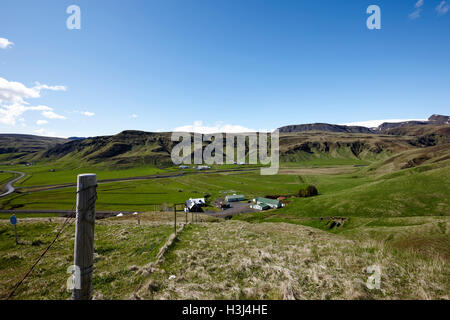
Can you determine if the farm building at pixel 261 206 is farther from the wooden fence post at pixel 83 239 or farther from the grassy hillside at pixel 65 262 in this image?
the wooden fence post at pixel 83 239

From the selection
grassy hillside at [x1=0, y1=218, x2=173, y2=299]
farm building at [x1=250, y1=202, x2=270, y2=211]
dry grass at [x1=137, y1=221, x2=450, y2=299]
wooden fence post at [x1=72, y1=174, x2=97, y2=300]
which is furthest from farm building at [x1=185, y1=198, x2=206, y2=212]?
wooden fence post at [x1=72, y1=174, x2=97, y2=300]

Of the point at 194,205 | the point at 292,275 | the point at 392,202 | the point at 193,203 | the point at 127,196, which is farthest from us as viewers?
the point at 127,196

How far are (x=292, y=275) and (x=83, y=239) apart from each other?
30.9ft

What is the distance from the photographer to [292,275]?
32.2 ft

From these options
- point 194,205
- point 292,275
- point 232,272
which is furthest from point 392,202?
point 194,205

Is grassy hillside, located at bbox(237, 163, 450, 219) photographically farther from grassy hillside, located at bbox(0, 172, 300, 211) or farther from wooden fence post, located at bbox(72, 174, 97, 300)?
wooden fence post, located at bbox(72, 174, 97, 300)

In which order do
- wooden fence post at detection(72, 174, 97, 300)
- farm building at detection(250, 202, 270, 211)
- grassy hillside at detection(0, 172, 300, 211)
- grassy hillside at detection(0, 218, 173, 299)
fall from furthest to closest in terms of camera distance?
grassy hillside at detection(0, 172, 300, 211)
farm building at detection(250, 202, 270, 211)
grassy hillside at detection(0, 218, 173, 299)
wooden fence post at detection(72, 174, 97, 300)

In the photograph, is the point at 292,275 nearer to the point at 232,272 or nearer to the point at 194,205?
the point at 232,272

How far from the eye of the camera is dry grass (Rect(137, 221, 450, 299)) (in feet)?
27.5

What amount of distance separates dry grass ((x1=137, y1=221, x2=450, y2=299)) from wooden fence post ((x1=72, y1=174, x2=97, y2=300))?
3292 mm
